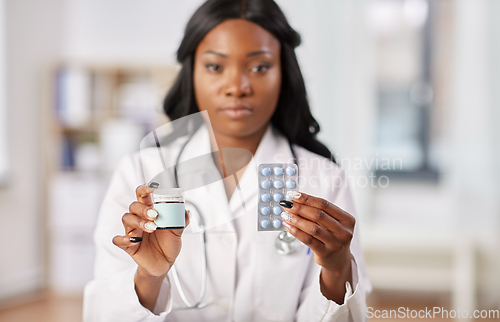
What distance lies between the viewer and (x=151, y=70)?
2.40 m

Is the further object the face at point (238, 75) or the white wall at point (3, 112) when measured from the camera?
the white wall at point (3, 112)

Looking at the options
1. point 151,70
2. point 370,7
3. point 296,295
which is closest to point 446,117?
point 370,7

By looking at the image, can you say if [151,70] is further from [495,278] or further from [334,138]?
[495,278]

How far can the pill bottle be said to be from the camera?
515 mm

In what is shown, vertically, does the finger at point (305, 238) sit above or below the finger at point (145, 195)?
below

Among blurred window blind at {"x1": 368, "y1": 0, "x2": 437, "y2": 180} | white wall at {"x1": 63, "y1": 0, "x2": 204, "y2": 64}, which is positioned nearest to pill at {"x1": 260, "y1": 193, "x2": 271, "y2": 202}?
blurred window blind at {"x1": 368, "y1": 0, "x2": 437, "y2": 180}

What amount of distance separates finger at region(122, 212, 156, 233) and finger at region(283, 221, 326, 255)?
160 mm

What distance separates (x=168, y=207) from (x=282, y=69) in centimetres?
28

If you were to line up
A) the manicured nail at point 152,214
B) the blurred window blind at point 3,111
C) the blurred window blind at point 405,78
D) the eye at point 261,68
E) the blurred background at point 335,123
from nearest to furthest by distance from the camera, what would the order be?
1. the manicured nail at point 152,214
2. the eye at point 261,68
3. the blurred background at point 335,123
4. the blurred window blind at point 3,111
5. the blurred window blind at point 405,78

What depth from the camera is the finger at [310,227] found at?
52cm

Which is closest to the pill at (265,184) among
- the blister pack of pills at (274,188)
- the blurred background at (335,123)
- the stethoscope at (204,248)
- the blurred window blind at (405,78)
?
the blister pack of pills at (274,188)

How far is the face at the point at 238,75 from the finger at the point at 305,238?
19cm

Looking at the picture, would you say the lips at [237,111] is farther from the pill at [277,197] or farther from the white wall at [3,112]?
the white wall at [3,112]

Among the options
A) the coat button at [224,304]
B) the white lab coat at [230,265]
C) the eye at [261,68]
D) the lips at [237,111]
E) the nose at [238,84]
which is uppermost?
the eye at [261,68]
